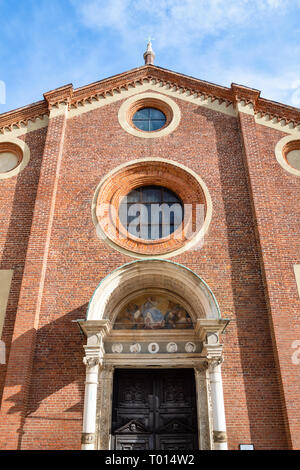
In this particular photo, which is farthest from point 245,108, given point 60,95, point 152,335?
point 152,335

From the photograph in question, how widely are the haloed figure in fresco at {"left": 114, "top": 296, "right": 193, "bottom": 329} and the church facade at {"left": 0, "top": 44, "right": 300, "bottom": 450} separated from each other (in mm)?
35

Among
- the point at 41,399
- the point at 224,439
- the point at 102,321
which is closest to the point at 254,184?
the point at 102,321

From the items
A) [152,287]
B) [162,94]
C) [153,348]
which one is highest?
[162,94]

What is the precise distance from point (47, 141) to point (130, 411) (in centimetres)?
791

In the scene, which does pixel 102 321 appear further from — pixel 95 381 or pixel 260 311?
pixel 260 311

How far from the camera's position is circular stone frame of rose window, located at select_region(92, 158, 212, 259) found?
1054cm

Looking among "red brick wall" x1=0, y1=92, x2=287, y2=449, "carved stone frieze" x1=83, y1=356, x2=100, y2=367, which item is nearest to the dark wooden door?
"red brick wall" x1=0, y1=92, x2=287, y2=449

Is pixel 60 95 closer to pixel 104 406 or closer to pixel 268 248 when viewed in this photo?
pixel 268 248

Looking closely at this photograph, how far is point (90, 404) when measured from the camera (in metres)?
8.13

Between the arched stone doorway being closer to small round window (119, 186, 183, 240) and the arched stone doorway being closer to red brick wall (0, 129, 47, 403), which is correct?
small round window (119, 186, 183, 240)

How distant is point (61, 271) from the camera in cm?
1024

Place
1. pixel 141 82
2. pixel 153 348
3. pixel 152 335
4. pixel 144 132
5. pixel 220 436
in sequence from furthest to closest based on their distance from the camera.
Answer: pixel 141 82 → pixel 144 132 → pixel 152 335 → pixel 153 348 → pixel 220 436

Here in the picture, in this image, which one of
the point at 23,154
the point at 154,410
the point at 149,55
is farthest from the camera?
the point at 149,55

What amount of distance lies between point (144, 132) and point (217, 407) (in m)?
8.13
